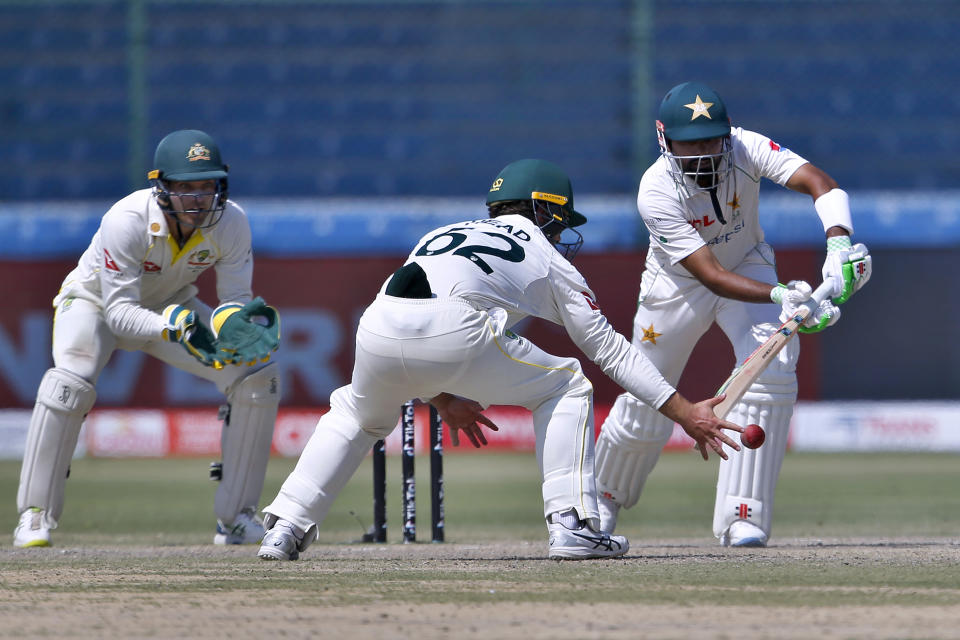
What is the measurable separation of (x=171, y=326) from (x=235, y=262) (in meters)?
0.58

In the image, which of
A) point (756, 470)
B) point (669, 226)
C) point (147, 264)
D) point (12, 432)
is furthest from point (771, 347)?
point (12, 432)

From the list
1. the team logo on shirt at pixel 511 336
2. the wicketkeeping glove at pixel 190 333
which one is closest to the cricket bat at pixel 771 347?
the team logo on shirt at pixel 511 336

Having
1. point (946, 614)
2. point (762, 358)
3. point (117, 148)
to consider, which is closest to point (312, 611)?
point (946, 614)

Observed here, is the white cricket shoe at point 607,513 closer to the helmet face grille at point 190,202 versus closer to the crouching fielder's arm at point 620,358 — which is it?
the crouching fielder's arm at point 620,358

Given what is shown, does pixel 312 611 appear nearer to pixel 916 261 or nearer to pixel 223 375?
pixel 223 375

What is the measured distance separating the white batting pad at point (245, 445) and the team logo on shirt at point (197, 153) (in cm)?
94

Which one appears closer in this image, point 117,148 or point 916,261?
point 916,261

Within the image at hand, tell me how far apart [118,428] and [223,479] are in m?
8.09

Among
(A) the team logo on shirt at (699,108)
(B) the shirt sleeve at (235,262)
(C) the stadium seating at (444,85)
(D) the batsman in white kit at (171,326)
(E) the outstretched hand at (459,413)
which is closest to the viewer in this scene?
(E) the outstretched hand at (459,413)

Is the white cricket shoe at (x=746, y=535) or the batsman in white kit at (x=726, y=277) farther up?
the batsman in white kit at (x=726, y=277)

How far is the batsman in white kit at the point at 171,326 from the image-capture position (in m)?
5.72

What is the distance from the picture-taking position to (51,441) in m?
5.91

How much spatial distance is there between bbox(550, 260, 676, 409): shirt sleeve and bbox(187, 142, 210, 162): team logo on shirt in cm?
193

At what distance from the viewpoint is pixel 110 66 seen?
17062 millimetres
